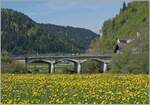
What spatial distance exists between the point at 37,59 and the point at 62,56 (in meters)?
4.25

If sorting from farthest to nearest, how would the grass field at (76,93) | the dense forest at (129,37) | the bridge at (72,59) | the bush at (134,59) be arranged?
1. the bridge at (72,59)
2. the dense forest at (129,37)
3. the bush at (134,59)
4. the grass field at (76,93)

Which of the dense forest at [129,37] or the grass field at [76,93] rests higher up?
the dense forest at [129,37]

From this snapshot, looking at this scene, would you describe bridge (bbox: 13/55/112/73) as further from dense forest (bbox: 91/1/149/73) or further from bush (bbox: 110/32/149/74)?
bush (bbox: 110/32/149/74)

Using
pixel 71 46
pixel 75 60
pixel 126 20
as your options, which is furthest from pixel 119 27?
pixel 75 60

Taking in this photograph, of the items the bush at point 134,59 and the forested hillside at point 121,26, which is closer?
the bush at point 134,59

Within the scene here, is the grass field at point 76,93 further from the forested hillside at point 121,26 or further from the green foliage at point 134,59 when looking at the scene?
the forested hillside at point 121,26

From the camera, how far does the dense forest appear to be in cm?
3054

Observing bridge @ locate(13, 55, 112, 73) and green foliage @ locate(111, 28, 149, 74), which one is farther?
bridge @ locate(13, 55, 112, 73)

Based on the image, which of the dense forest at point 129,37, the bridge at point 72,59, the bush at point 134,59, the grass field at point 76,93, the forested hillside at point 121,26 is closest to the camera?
the grass field at point 76,93

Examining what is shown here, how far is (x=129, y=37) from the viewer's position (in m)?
53.4

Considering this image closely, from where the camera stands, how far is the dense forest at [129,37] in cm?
3054

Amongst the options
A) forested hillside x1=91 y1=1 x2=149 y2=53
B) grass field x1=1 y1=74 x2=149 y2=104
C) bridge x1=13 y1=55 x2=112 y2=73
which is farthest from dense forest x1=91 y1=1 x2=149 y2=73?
grass field x1=1 y1=74 x2=149 y2=104

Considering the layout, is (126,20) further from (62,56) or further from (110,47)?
(62,56)

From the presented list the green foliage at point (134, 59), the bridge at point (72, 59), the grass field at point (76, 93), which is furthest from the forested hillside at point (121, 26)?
the grass field at point (76, 93)
